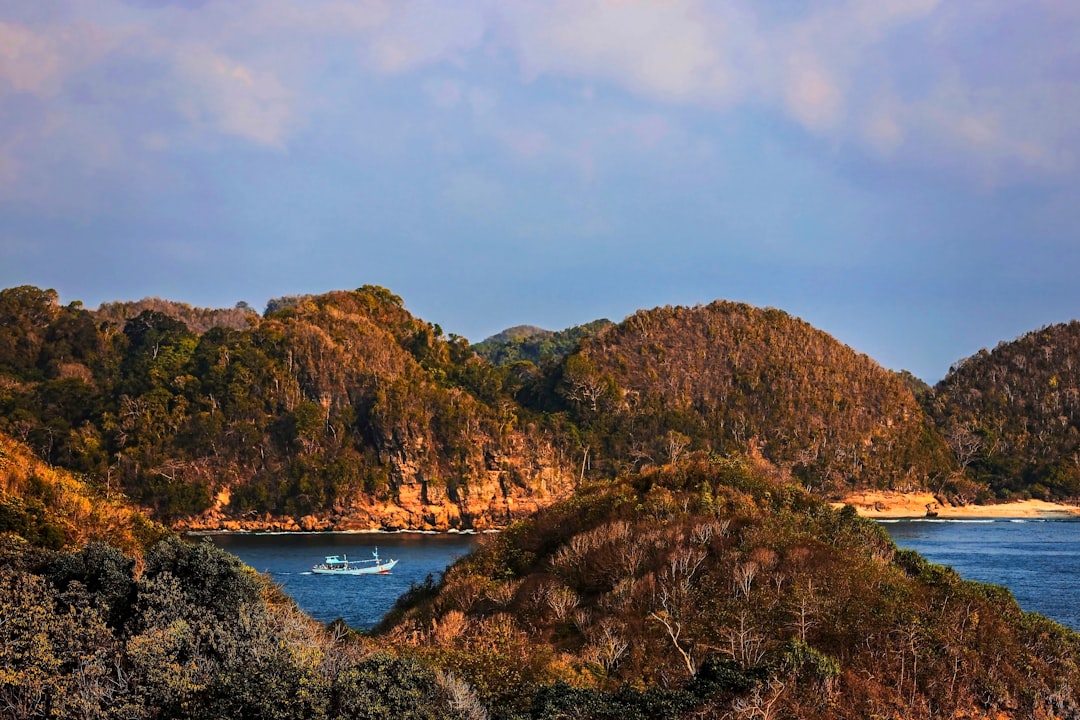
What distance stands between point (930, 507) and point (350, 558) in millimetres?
73252

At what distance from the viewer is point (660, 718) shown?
2127cm

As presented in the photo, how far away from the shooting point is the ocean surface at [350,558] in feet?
180

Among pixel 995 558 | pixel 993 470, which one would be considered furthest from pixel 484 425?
pixel 993 470

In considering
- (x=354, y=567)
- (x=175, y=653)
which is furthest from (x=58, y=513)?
(x=354, y=567)

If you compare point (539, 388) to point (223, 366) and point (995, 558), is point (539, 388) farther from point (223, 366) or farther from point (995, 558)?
point (995, 558)

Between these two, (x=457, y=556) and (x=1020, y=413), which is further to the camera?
(x=1020, y=413)

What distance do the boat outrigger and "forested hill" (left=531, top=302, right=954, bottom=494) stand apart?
48.6 m

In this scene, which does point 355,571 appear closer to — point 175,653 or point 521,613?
point 521,613

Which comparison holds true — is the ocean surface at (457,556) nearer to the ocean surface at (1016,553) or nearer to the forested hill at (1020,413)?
the ocean surface at (1016,553)

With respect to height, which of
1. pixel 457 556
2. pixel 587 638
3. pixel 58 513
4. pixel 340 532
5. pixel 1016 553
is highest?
pixel 58 513

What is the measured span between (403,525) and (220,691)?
281 feet

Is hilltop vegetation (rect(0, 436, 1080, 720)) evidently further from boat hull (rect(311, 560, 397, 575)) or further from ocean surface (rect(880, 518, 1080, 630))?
boat hull (rect(311, 560, 397, 575))

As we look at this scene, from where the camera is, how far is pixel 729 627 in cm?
2766

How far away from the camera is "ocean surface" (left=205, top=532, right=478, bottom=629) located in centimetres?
5475
